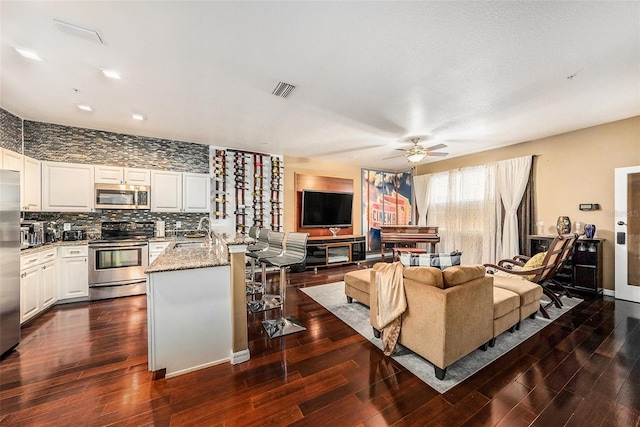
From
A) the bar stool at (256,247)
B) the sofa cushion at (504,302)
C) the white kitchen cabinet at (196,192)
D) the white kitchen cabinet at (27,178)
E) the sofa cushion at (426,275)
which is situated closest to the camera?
the sofa cushion at (426,275)

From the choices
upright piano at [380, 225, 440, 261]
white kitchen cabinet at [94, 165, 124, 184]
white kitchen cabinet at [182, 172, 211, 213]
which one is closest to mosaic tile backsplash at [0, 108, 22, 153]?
white kitchen cabinet at [94, 165, 124, 184]

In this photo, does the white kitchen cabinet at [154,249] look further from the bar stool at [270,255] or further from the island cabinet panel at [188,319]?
the island cabinet panel at [188,319]

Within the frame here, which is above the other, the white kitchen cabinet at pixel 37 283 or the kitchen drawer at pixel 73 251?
the kitchen drawer at pixel 73 251

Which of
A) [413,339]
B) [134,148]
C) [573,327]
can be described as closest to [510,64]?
[413,339]

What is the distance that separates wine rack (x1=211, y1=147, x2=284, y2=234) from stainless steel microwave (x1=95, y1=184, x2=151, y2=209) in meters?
1.28

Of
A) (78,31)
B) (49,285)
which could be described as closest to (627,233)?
(78,31)

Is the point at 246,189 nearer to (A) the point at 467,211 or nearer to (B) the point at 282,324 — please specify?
(B) the point at 282,324

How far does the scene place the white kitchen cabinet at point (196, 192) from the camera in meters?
4.83

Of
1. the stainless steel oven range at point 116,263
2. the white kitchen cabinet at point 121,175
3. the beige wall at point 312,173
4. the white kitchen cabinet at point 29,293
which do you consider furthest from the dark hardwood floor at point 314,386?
the beige wall at point 312,173

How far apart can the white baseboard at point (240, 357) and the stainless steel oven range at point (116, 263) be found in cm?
293

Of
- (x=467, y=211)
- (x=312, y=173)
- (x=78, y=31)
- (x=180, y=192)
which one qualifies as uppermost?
(x=78, y=31)

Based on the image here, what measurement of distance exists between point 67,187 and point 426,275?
5.54 meters

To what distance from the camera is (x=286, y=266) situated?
2904mm

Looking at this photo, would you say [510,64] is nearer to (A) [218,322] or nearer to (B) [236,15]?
(B) [236,15]
